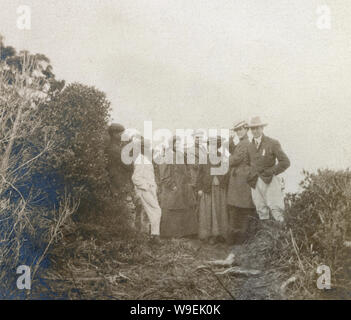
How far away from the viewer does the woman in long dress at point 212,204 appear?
594 cm

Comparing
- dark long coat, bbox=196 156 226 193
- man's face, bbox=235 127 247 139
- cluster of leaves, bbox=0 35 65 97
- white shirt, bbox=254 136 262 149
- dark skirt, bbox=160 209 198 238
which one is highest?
cluster of leaves, bbox=0 35 65 97

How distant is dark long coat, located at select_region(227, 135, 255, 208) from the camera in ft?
19.7

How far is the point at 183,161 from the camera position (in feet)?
20.1

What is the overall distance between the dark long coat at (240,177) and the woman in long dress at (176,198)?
636mm

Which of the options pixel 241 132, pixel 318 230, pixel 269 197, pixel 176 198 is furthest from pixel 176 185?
pixel 318 230

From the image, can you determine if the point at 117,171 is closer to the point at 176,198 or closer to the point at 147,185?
the point at 147,185

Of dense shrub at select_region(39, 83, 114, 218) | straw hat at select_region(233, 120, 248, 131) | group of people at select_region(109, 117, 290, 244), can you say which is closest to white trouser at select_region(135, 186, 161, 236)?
group of people at select_region(109, 117, 290, 244)

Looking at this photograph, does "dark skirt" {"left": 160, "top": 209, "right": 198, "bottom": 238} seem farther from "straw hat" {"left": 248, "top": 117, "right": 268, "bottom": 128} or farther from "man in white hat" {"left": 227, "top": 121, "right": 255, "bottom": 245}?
"straw hat" {"left": 248, "top": 117, "right": 268, "bottom": 128}

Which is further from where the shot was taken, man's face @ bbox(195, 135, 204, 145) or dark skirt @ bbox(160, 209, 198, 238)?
man's face @ bbox(195, 135, 204, 145)

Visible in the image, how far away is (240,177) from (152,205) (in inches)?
56.6

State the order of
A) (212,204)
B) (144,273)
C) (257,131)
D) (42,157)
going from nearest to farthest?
1. (144,273)
2. (42,157)
3. (212,204)
4. (257,131)

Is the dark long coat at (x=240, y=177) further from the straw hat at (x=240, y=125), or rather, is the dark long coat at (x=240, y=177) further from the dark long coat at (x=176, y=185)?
the dark long coat at (x=176, y=185)

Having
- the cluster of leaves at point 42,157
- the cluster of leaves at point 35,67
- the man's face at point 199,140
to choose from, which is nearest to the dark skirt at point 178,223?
the cluster of leaves at point 42,157

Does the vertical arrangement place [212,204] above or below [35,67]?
below
